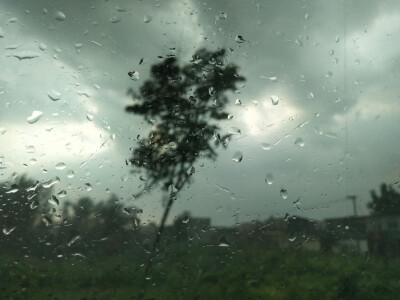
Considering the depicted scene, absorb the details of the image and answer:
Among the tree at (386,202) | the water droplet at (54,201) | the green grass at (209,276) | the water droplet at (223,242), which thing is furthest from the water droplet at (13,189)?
the tree at (386,202)

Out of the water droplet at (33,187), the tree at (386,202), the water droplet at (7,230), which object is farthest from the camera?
the tree at (386,202)

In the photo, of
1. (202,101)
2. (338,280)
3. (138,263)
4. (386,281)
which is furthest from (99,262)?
(386,281)

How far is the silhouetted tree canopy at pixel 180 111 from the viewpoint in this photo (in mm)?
2365

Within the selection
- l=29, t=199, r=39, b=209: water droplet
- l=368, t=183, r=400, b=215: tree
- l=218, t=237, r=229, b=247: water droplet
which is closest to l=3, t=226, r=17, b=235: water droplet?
l=29, t=199, r=39, b=209: water droplet

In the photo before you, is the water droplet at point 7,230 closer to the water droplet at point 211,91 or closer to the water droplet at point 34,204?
the water droplet at point 34,204

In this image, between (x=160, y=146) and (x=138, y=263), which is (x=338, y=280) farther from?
(x=160, y=146)

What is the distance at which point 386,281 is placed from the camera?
2.46 metres

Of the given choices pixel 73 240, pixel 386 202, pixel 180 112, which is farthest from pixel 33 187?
pixel 386 202

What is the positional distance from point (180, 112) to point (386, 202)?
1.71 metres

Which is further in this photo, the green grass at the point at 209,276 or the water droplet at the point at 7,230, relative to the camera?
the water droplet at the point at 7,230

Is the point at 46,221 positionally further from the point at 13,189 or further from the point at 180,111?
the point at 180,111

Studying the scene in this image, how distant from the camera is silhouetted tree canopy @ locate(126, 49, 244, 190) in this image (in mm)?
2365

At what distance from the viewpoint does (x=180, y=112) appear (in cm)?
253

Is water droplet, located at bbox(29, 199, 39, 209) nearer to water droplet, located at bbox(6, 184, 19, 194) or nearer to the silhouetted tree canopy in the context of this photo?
water droplet, located at bbox(6, 184, 19, 194)
